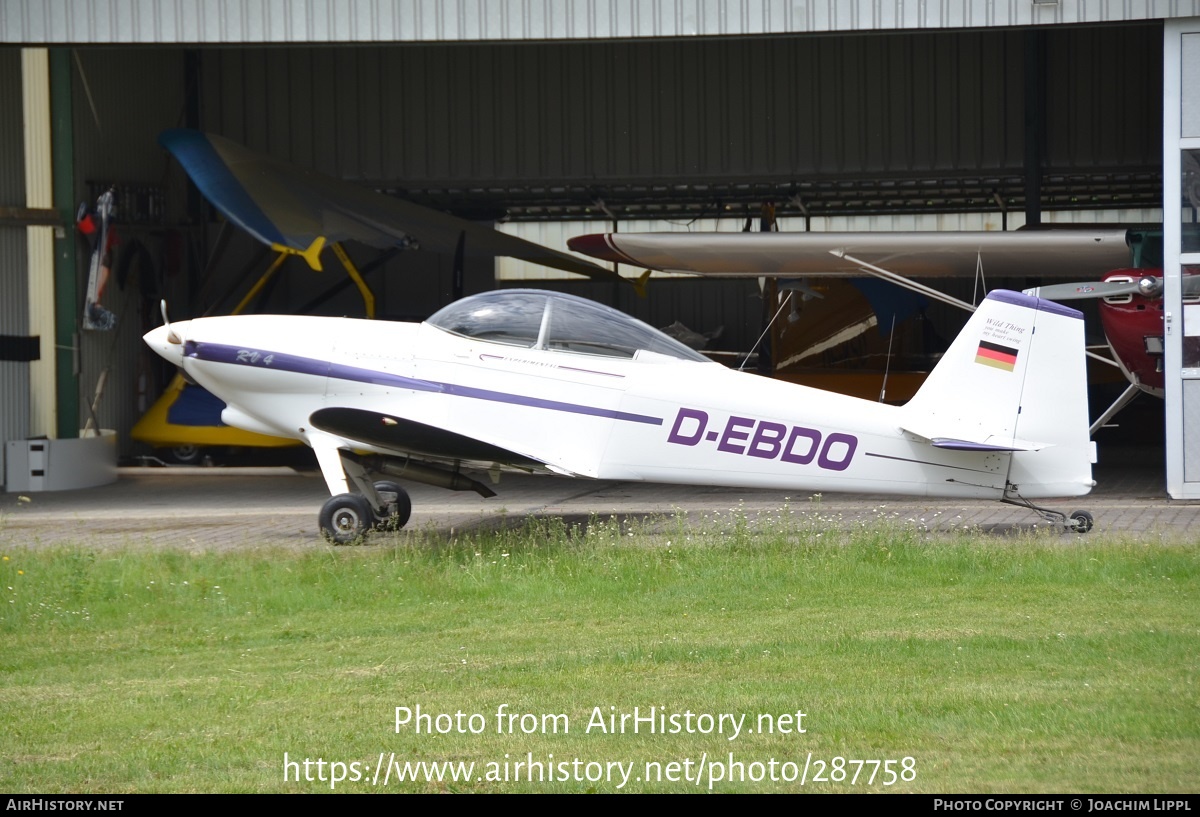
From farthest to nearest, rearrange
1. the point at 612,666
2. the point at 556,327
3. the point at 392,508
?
the point at 392,508 → the point at 556,327 → the point at 612,666

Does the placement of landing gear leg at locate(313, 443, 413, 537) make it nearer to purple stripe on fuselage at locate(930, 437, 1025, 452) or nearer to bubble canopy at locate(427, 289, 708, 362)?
bubble canopy at locate(427, 289, 708, 362)

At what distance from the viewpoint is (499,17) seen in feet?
34.8

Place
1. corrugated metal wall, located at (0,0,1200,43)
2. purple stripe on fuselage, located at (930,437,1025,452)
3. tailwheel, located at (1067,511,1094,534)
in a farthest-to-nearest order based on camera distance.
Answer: corrugated metal wall, located at (0,0,1200,43), tailwheel, located at (1067,511,1094,534), purple stripe on fuselage, located at (930,437,1025,452)

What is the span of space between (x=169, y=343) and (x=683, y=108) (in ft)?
36.1

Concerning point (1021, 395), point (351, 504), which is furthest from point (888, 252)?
point (351, 504)

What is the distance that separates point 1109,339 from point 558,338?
586 centimetres

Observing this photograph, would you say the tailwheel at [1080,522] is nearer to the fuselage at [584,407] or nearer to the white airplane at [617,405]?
the white airplane at [617,405]

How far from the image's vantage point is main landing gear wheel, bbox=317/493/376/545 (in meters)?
8.70

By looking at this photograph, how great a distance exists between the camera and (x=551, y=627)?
6152 mm

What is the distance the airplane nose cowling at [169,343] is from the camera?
359 inches

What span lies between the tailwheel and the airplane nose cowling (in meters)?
6.31

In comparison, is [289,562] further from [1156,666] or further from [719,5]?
[719,5]

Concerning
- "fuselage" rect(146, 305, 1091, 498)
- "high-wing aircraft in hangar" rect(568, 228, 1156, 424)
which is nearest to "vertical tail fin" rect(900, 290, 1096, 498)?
"fuselage" rect(146, 305, 1091, 498)

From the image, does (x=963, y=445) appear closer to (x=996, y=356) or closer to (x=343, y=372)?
(x=996, y=356)
